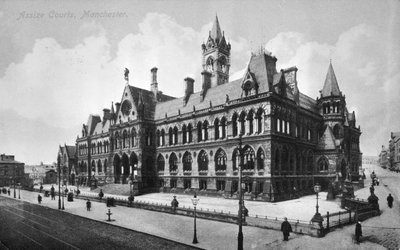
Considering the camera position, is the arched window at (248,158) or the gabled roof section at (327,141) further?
the gabled roof section at (327,141)

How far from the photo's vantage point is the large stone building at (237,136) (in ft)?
117

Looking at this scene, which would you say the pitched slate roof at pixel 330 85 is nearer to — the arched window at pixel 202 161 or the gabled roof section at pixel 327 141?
the gabled roof section at pixel 327 141

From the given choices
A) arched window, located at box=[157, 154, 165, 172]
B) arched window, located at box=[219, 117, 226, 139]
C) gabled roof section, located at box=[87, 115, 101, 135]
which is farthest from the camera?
gabled roof section, located at box=[87, 115, 101, 135]

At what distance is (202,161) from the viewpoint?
43250 millimetres

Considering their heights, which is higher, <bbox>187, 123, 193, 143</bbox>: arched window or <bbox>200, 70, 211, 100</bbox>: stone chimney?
<bbox>200, 70, 211, 100</bbox>: stone chimney

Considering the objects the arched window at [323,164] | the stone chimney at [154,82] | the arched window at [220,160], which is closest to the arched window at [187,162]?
the arched window at [220,160]

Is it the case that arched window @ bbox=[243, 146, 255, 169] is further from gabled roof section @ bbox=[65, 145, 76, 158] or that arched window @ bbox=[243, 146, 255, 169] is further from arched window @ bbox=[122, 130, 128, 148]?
gabled roof section @ bbox=[65, 145, 76, 158]

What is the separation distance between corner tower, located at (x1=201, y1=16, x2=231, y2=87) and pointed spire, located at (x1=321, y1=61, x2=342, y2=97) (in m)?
25.0

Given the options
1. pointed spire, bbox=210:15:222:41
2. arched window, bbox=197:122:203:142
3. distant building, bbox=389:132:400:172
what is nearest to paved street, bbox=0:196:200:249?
arched window, bbox=197:122:203:142

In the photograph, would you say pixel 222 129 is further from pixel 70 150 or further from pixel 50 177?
pixel 50 177

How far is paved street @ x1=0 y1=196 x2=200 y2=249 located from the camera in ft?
55.6

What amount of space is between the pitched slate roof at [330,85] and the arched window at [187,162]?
25.1 meters

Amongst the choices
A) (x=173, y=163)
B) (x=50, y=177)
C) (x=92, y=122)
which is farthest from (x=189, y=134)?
(x=50, y=177)

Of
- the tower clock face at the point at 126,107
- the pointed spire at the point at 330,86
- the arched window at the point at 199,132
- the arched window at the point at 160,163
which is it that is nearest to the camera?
the arched window at the point at 199,132
